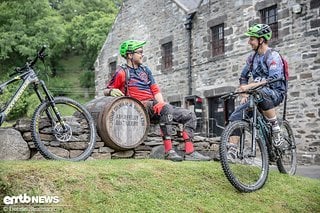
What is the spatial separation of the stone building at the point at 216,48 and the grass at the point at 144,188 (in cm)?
390

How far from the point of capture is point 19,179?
4160 mm

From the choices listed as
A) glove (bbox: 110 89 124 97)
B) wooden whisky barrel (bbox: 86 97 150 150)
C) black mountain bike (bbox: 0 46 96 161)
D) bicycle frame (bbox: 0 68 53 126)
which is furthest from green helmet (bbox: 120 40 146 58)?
bicycle frame (bbox: 0 68 53 126)

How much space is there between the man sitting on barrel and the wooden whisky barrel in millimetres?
171

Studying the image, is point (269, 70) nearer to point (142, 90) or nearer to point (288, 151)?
point (288, 151)

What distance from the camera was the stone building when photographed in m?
12.8

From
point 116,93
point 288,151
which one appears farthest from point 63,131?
point 288,151

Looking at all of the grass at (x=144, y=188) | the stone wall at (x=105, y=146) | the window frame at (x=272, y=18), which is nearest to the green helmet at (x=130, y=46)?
the stone wall at (x=105, y=146)

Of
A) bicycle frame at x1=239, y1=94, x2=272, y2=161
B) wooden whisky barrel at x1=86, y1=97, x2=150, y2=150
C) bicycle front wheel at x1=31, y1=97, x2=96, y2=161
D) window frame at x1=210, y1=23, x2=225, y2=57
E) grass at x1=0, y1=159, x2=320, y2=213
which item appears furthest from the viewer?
window frame at x1=210, y1=23, x2=225, y2=57

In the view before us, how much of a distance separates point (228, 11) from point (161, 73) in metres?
4.81

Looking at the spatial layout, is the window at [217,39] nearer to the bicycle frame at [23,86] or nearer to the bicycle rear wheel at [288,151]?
the bicycle rear wheel at [288,151]

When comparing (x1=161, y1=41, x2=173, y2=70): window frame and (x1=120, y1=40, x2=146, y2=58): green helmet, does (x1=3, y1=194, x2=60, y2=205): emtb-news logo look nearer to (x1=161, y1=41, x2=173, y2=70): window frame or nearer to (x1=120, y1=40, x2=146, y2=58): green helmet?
(x1=120, y1=40, x2=146, y2=58): green helmet

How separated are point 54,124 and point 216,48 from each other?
11868 mm

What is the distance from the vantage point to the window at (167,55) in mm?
19250

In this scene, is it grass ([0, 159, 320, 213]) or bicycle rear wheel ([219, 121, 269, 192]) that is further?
bicycle rear wheel ([219, 121, 269, 192])
